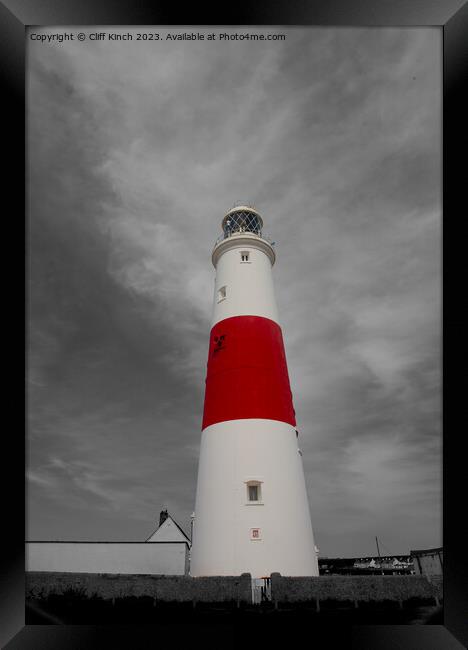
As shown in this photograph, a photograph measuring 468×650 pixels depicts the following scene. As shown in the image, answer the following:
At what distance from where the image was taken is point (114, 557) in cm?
1323

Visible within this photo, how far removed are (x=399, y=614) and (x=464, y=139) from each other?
3.55 m

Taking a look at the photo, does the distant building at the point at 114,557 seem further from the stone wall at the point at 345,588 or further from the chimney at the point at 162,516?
the stone wall at the point at 345,588

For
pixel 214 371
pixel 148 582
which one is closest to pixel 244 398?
pixel 214 371

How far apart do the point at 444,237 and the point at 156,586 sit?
5.18 meters

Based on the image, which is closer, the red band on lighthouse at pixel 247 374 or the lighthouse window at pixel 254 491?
the lighthouse window at pixel 254 491

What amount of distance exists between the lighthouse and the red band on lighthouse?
2cm

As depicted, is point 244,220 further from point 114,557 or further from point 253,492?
point 114,557

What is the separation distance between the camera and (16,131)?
305 cm

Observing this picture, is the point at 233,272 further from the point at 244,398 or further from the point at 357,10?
the point at 357,10

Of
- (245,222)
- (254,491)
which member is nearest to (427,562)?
(254,491)

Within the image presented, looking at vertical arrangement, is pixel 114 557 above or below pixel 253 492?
below

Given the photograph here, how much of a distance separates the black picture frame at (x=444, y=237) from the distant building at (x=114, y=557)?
10422mm

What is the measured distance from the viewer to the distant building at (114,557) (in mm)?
12242

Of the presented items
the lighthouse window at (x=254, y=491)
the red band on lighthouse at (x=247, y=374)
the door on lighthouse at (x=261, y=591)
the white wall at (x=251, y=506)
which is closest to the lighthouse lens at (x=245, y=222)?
the red band on lighthouse at (x=247, y=374)
